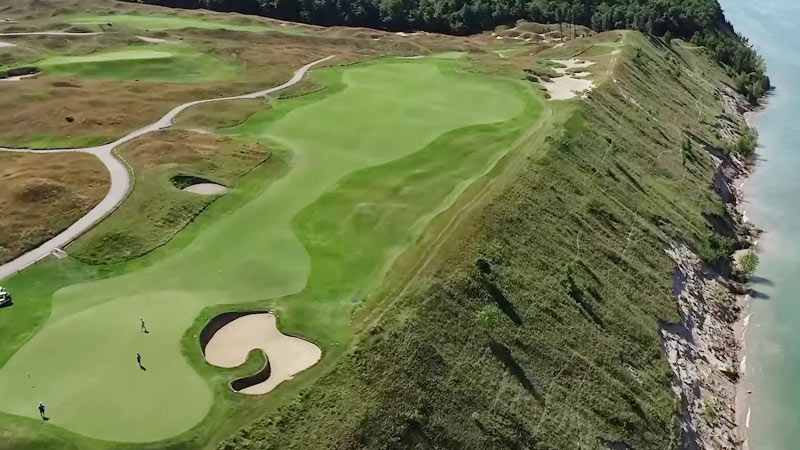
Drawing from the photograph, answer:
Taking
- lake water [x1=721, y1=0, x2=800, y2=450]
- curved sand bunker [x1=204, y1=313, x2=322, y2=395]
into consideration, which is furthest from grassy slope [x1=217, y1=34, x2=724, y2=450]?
lake water [x1=721, y1=0, x2=800, y2=450]

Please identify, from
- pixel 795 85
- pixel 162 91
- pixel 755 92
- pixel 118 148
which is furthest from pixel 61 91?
pixel 795 85

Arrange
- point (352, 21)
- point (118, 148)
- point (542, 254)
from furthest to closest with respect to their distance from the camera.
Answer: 1. point (352, 21)
2. point (118, 148)
3. point (542, 254)

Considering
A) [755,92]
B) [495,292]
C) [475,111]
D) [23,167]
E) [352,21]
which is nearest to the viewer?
[495,292]

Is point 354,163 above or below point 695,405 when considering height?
above

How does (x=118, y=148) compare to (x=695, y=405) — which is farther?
(x=118, y=148)

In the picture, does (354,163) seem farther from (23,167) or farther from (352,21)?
(352,21)
